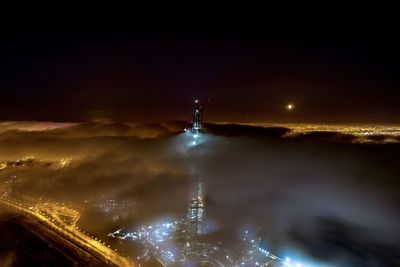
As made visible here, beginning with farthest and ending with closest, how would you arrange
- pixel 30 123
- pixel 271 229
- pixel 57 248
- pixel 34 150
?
pixel 30 123
pixel 34 150
pixel 271 229
pixel 57 248

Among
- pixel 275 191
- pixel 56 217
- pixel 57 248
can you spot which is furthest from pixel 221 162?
pixel 57 248

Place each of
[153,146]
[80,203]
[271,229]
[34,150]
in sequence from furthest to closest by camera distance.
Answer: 1. [153,146]
2. [34,150]
3. [80,203]
4. [271,229]

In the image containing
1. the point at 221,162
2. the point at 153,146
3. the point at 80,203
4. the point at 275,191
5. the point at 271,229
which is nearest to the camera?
the point at 271,229

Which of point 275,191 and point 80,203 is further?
→ point 275,191

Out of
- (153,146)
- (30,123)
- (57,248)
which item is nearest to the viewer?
(57,248)

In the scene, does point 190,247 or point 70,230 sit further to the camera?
point 70,230

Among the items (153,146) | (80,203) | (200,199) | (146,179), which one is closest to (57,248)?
(80,203)

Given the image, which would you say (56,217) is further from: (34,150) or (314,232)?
(34,150)

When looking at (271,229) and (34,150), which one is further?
(34,150)

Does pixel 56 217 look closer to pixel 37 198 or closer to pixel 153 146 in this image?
pixel 37 198
